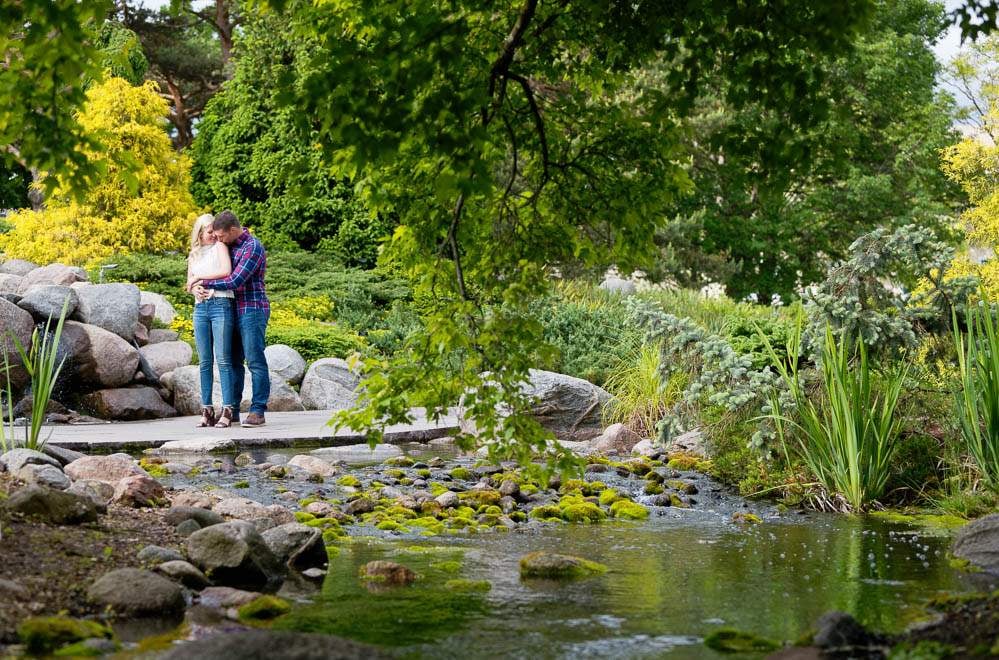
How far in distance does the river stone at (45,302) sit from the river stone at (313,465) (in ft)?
15.9

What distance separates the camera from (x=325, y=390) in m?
14.3

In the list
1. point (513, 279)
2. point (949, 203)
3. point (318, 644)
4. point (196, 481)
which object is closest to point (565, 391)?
point (196, 481)

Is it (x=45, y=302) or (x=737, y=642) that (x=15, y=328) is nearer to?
(x=45, y=302)

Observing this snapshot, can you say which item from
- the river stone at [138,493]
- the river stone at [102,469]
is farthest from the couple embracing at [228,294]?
the river stone at [138,493]

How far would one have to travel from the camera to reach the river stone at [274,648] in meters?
3.20

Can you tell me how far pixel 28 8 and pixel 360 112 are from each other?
4.57 ft

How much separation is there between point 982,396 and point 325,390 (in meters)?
9.11

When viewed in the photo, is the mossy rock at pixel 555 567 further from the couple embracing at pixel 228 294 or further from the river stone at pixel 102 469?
the couple embracing at pixel 228 294

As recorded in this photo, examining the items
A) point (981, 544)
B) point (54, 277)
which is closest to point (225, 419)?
point (54, 277)

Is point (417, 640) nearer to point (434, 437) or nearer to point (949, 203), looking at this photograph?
point (434, 437)

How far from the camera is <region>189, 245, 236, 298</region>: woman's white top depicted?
34.2ft

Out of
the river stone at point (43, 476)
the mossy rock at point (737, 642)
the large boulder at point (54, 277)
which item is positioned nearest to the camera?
the mossy rock at point (737, 642)

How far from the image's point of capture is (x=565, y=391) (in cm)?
1252

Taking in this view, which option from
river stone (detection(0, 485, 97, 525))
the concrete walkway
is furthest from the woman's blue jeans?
river stone (detection(0, 485, 97, 525))
